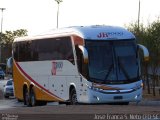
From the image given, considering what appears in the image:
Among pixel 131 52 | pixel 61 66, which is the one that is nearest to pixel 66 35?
pixel 61 66

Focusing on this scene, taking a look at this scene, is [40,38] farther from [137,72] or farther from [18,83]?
[137,72]

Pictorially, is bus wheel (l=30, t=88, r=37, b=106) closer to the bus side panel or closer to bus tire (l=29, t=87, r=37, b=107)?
bus tire (l=29, t=87, r=37, b=107)

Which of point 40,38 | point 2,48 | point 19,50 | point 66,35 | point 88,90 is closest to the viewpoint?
point 88,90

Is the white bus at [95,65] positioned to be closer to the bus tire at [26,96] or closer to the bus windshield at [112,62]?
the bus windshield at [112,62]

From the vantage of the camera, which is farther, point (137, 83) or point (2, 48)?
point (2, 48)

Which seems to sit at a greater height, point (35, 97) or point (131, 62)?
point (131, 62)

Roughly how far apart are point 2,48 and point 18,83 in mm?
127593

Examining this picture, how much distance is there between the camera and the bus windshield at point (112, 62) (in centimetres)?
2634

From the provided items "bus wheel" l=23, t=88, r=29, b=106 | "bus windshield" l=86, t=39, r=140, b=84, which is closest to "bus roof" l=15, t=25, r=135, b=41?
"bus windshield" l=86, t=39, r=140, b=84

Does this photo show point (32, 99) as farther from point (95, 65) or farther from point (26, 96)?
point (95, 65)

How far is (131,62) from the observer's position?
26734 millimetres

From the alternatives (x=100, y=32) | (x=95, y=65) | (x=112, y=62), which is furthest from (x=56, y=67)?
(x=112, y=62)

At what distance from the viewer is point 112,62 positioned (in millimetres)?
26484

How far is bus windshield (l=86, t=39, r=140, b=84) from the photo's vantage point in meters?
26.3
